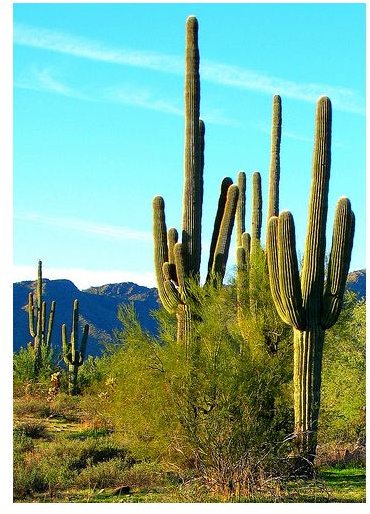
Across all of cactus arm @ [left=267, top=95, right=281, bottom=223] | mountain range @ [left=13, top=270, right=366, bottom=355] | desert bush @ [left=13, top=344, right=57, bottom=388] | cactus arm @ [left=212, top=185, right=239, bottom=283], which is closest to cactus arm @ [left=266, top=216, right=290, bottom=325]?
cactus arm @ [left=212, top=185, right=239, bottom=283]

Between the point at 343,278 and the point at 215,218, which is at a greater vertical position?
the point at 215,218

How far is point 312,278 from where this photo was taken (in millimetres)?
13258

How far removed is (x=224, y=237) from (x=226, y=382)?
4.60 m

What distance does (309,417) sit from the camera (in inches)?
517

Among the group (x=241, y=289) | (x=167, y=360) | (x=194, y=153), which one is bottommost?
(x=167, y=360)

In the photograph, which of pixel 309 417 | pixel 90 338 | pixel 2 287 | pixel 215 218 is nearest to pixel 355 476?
pixel 309 417

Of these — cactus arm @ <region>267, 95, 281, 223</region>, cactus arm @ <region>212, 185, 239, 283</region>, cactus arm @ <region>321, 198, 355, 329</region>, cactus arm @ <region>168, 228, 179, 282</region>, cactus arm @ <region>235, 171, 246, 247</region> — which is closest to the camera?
cactus arm @ <region>321, 198, 355, 329</region>

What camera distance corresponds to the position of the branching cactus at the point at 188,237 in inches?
575

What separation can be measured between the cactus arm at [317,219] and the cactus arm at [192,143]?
2.27 meters

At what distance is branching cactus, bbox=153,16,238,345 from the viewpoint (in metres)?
14.6

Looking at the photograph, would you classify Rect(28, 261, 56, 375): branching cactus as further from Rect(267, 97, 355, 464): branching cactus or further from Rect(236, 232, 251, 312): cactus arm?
Rect(267, 97, 355, 464): branching cactus

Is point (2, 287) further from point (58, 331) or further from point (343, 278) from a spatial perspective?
point (58, 331)

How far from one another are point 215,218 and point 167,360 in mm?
4803

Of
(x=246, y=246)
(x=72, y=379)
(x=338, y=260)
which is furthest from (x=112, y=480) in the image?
(x=72, y=379)
